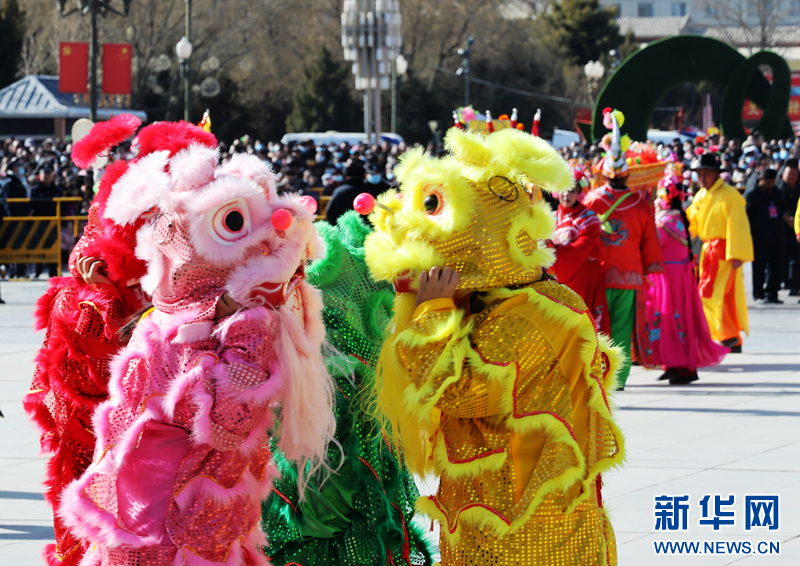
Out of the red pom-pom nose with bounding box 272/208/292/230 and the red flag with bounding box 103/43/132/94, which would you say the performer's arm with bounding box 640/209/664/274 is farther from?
the red flag with bounding box 103/43/132/94

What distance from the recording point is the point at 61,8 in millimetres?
20297

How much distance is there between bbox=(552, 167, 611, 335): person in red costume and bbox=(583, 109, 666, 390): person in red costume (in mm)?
78

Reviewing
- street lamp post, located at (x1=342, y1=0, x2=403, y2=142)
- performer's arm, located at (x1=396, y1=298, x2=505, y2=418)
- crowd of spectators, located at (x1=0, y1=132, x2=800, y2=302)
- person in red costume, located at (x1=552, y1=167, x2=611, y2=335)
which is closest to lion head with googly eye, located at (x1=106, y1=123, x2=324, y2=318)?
performer's arm, located at (x1=396, y1=298, x2=505, y2=418)

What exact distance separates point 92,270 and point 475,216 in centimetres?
169

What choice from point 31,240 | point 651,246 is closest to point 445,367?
point 651,246

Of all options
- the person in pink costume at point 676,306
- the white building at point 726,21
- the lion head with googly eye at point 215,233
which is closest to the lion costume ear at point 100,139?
the lion head with googly eye at point 215,233

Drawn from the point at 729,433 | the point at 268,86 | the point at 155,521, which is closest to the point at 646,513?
the point at 729,433

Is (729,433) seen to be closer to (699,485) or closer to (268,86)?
(699,485)

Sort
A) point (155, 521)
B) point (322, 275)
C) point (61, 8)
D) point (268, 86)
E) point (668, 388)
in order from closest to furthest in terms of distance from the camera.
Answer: point (155, 521)
point (322, 275)
point (668, 388)
point (61, 8)
point (268, 86)

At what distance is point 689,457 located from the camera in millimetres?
6074

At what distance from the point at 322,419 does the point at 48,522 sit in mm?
2705

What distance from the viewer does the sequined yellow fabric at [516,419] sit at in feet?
8.62

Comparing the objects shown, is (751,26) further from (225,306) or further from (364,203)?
(225,306)

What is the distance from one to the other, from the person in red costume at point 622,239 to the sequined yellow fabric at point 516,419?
551cm
